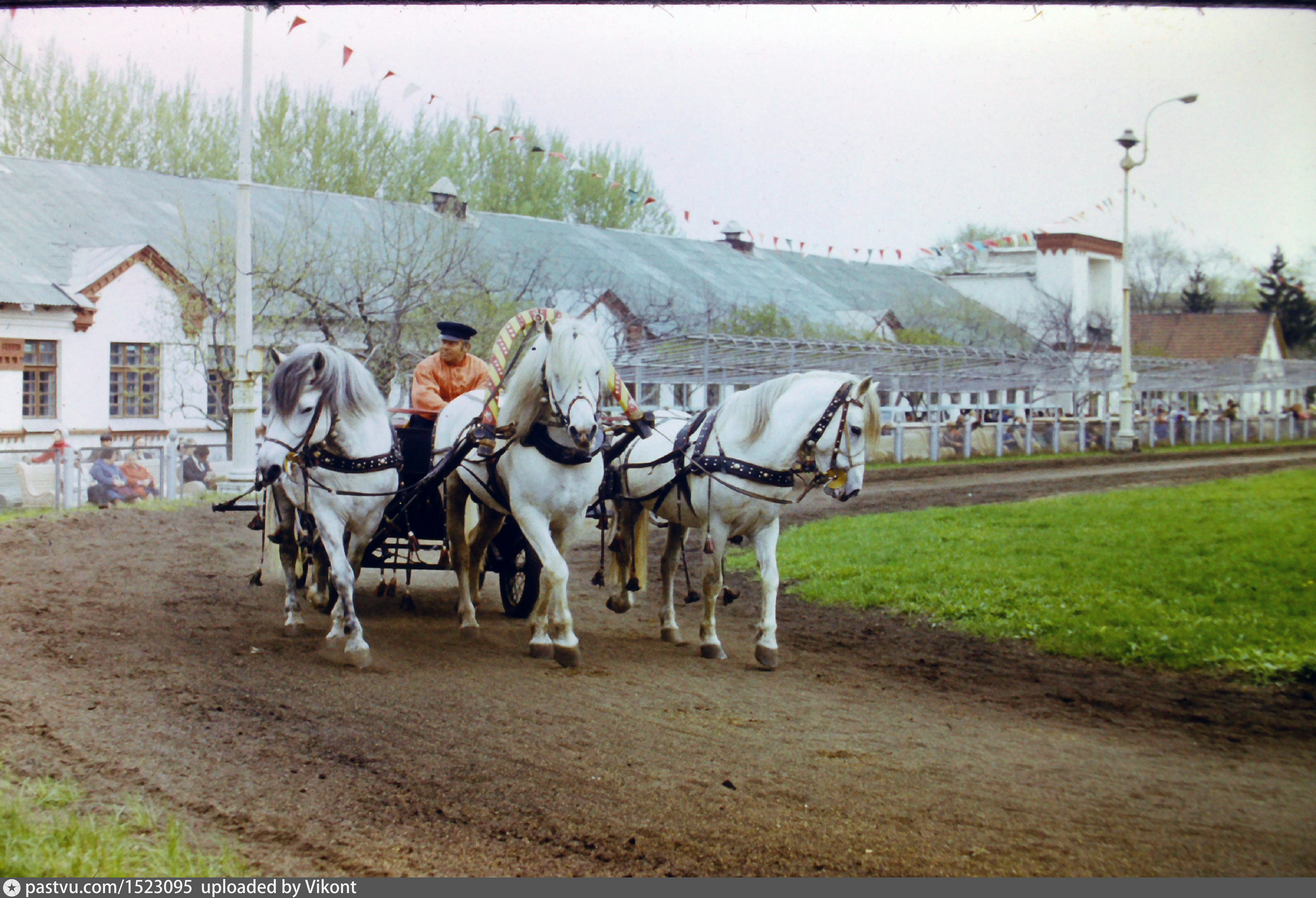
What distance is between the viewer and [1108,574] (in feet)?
29.7

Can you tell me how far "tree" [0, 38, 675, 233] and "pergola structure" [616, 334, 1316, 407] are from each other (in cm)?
253

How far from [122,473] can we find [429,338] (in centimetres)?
490

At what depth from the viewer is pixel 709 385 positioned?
69.4 feet

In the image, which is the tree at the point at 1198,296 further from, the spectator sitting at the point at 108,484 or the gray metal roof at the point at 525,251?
the spectator sitting at the point at 108,484

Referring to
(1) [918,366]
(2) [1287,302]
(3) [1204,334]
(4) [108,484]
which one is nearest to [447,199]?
(4) [108,484]

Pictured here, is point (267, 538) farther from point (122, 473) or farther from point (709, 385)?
point (709, 385)

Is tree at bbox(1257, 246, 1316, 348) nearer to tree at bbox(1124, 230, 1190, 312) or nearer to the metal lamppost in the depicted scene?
tree at bbox(1124, 230, 1190, 312)

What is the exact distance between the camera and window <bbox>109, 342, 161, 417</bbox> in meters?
11.9

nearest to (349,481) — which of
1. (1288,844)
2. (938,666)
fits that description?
(938,666)

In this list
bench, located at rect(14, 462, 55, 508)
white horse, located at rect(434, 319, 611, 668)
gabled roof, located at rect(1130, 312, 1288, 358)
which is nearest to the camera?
white horse, located at rect(434, 319, 611, 668)

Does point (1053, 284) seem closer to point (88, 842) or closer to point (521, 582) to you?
point (521, 582)

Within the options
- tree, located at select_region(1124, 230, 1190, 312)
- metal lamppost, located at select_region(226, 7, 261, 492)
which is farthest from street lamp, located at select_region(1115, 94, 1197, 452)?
metal lamppost, located at select_region(226, 7, 261, 492)

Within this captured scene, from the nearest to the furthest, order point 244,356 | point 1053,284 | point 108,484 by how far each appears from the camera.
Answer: point 244,356
point 108,484
point 1053,284

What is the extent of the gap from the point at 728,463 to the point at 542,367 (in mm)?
1361
